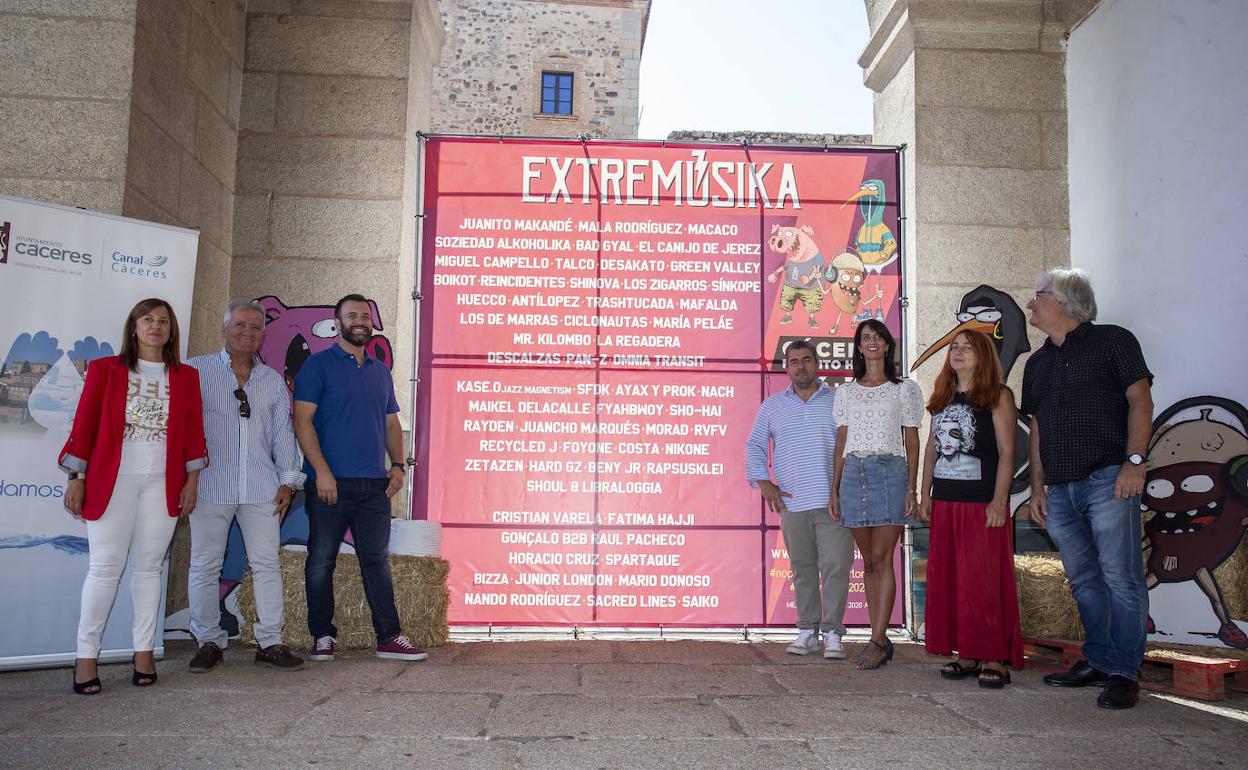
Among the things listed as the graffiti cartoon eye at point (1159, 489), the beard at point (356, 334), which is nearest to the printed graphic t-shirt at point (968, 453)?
the graffiti cartoon eye at point (1159, 489)

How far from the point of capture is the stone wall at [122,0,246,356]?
461 centimetres

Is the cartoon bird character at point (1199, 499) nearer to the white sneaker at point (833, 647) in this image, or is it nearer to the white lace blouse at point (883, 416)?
the white lace blouse at point (883, 416)

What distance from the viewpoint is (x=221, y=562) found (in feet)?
13.4

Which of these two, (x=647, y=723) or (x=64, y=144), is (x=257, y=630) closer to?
(x=647, y=723)

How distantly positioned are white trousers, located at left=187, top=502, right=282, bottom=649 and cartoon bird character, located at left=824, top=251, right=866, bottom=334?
3.29 metres

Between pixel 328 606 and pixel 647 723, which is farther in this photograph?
pixel 328 606

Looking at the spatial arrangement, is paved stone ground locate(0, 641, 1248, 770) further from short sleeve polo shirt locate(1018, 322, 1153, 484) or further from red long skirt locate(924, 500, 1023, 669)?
short sleeve polo shirt locate(1018, 322, 1153, 484)

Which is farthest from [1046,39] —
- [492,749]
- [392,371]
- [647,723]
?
[492,749]

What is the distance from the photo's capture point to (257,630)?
13.4ft

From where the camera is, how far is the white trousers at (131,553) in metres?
3.52

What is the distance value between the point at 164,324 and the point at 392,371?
1.68m

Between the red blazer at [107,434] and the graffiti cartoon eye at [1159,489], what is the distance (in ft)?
14.6

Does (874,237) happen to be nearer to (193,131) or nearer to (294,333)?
(294,333)

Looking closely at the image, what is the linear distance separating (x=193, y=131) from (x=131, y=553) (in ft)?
8.16
